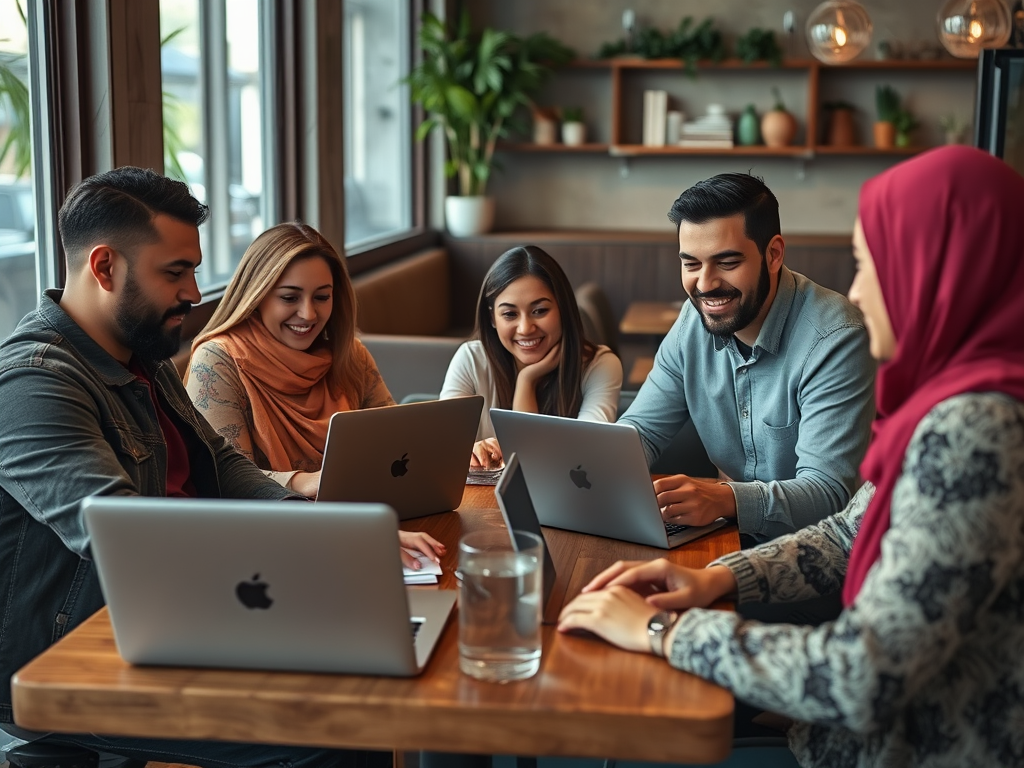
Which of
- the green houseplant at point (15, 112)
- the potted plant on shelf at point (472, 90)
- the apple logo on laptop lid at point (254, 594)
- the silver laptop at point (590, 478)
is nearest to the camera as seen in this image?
the apple logo on laptop lid at point (254, 594)

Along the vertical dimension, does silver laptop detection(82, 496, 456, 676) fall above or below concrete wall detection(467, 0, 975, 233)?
below

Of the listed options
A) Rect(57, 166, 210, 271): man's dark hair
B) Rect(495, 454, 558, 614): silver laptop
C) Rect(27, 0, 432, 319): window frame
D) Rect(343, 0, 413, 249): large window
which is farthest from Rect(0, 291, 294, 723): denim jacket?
Rect(343, 0, 413, 249): large window

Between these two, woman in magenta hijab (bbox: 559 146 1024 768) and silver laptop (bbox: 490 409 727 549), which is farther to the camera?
silver laptop (bbox: 490 409 727 549)

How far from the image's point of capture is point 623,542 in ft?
5.54

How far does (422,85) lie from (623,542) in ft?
14.9

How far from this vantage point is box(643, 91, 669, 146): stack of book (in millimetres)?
6441

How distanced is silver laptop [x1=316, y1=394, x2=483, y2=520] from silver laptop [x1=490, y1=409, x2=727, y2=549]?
79 mm

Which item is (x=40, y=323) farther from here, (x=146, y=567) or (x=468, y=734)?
(x=468, y=734)

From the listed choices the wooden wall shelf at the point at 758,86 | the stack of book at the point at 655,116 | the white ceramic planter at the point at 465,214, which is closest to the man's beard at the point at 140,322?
the white ceramic planter at the point at 465,214

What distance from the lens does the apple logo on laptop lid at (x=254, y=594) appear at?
1.17m

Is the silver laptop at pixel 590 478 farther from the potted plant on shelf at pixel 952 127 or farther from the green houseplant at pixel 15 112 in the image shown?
the potted plant on shelf at pixel 952 127

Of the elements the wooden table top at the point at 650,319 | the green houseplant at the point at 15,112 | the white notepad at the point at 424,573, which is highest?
the green houseplant at the point at 15,112

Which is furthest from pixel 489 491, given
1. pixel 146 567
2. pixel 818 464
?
pixel 146 567

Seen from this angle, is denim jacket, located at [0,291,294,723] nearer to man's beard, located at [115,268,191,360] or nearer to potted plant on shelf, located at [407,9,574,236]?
man's beard, located at [115,268,191,360]
